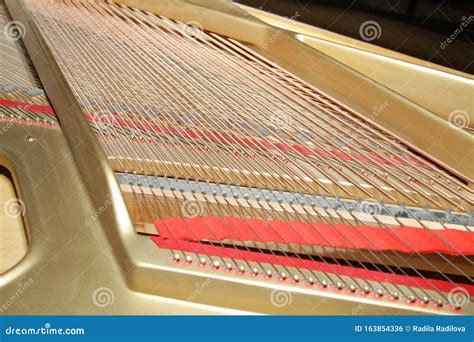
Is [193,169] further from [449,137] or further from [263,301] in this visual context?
[449,137]

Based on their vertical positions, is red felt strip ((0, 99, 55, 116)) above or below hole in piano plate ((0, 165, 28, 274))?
above

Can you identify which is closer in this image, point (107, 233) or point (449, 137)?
point (107, 233)

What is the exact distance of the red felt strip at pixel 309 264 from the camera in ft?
6.42

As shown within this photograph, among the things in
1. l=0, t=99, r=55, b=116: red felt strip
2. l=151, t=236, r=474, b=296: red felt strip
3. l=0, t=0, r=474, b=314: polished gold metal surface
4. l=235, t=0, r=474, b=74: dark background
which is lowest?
l=0, t=99, r=55, b=116: red felt strip

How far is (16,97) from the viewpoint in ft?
9.86

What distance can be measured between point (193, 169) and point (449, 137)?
1039 mm

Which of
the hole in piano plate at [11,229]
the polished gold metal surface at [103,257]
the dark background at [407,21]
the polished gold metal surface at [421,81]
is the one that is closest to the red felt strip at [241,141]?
the polished gold metal surface at [103,257]

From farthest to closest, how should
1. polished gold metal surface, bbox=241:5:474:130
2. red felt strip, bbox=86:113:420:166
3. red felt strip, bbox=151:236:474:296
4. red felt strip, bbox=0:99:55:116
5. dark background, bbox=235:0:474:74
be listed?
dark background, bbox=235:0:474:74
polished gold metal surface, bbox=241:5:474:130
red felt strip, bbox=0:99:55:116
red felt strip, bbox=86:113:420:166
red felt strip, bbox=151:236:474:296

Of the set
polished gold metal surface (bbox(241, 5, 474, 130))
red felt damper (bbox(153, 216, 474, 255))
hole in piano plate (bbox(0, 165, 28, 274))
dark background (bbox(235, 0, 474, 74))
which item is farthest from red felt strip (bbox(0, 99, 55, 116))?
dark background (bbox(235, 0, 474, 74))

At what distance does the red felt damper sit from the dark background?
1.87 meters

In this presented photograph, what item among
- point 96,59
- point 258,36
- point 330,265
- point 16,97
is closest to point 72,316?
point 330,265

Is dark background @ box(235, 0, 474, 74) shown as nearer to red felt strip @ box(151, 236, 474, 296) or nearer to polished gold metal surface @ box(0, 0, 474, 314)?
polished gold metal surface @ box(0, 0, 474, 314)

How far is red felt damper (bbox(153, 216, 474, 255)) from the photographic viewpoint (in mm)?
2051

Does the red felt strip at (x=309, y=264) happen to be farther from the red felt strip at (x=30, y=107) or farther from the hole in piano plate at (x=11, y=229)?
the red felt strip at (x=30, y=107)
